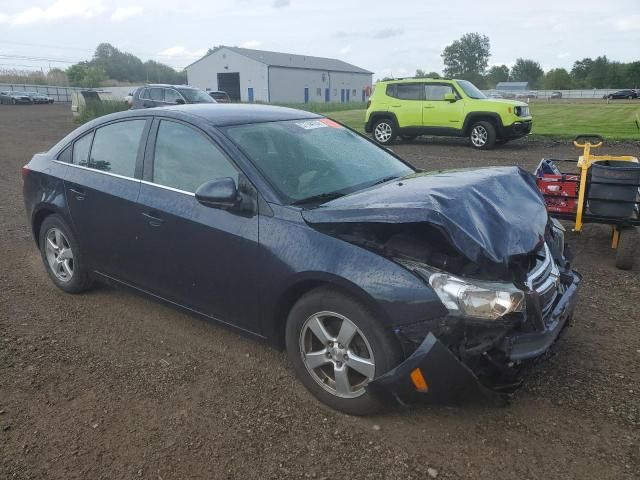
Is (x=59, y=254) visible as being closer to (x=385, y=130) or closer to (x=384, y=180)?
(x=384, y=180)

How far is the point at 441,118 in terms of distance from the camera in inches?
627

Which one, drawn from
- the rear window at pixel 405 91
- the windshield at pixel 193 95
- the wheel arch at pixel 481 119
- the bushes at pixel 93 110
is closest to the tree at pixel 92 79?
the bushes at pixel 93 110

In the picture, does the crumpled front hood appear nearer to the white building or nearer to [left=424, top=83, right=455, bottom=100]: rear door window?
[left=424, top=83, right=455, bottom=100]: rear door window

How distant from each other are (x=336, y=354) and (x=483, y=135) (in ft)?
44.3

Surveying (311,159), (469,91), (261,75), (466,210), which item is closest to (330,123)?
(311,159)

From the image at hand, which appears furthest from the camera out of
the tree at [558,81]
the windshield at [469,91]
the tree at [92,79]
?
the tree at [558,81]

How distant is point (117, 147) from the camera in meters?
4.29

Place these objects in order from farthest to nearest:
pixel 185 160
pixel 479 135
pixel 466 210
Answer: pixel 479 135, pixel 185 160, pixel 466 210

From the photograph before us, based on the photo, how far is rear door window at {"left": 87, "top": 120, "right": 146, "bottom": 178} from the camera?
13.5 feet

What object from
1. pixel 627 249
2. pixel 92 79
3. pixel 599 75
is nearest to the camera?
pixel 627 249

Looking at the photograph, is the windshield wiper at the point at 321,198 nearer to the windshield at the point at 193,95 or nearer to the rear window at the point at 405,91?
the rear window at the point at 405,91

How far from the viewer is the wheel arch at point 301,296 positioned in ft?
9.21

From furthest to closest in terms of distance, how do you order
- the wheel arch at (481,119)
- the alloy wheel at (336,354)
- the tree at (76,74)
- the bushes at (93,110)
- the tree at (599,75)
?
the tree at (599,75), the tree at (76,74), the bushes at (93,110), the wheel arch at (481,119), the alloy wheel at (336,354)

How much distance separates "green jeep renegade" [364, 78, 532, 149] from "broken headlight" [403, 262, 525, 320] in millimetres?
13275
